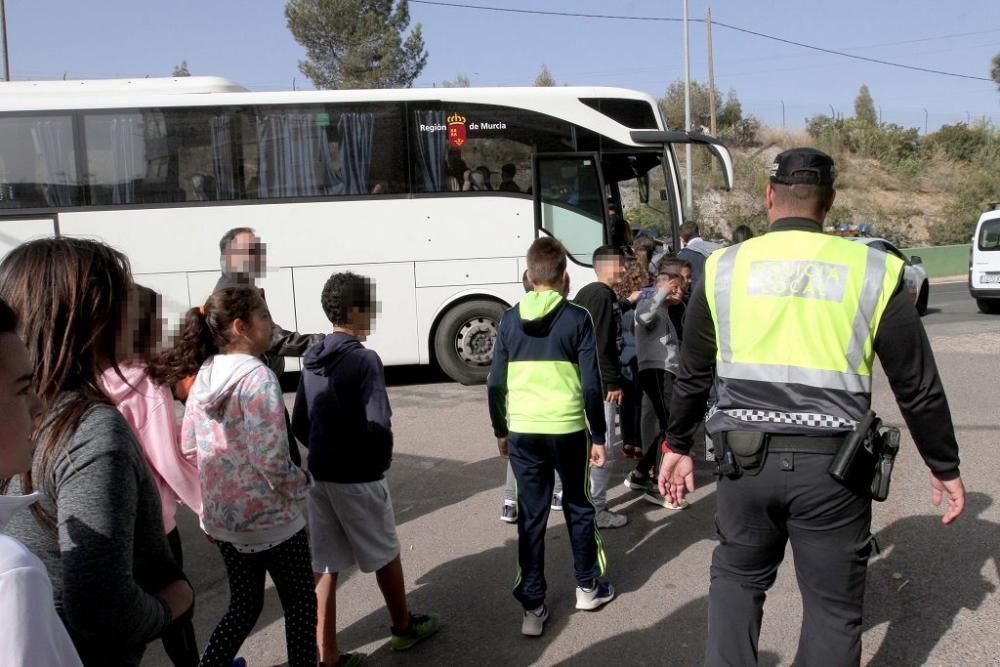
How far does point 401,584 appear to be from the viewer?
11.6 ft

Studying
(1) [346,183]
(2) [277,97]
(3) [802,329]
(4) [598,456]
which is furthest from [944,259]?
(3) [802,329]

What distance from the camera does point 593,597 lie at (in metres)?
3.88

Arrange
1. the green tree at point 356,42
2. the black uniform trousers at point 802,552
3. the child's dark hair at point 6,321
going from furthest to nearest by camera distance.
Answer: the green tree at point 356,42 < the black uniform trousers at point 802,552 < the child's dark hair at point 6,321

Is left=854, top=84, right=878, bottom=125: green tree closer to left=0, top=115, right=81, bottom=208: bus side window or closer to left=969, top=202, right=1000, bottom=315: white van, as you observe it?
left=969, top=202, right=1000, bottom=315: white van

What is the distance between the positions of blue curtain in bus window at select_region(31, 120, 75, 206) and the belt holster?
875 cm

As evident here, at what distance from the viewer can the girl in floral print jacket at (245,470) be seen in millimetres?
2852

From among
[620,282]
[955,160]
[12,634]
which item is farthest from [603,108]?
[955,160]

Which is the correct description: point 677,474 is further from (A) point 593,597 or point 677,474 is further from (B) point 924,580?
(B) point 924,580

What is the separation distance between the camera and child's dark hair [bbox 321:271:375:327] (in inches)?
129

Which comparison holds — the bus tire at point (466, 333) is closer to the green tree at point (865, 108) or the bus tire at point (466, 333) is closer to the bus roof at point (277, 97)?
the bus roof at point (277, 97)

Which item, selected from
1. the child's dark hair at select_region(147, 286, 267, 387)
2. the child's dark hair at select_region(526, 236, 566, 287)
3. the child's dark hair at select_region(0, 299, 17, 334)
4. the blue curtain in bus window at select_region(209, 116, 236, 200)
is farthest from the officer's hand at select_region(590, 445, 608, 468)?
the blue curtain in bus window at select_region(209, 116, 236, 200)

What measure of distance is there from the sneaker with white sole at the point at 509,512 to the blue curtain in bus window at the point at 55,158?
6.85m

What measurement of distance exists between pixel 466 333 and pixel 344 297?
6.47 metres

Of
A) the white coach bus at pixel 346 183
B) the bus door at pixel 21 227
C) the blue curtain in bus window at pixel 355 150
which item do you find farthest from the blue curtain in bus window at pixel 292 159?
the bus door at pixel 21 227
